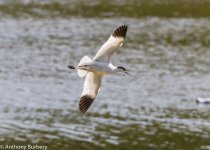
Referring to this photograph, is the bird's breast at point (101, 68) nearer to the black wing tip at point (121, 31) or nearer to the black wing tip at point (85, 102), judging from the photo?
the black wing tip at point (121, 31)

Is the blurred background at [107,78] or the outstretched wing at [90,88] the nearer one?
the outstretched wing at [90,88]

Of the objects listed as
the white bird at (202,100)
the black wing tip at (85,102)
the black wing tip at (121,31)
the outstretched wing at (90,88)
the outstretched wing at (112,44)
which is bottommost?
the black wing tip at (85,102)

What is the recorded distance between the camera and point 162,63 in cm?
4909

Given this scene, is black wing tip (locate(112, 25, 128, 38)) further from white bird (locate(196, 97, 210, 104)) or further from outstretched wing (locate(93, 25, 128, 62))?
white bird (locate(196, 97, 210, 104))

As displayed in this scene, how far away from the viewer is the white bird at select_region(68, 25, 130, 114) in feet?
44.0

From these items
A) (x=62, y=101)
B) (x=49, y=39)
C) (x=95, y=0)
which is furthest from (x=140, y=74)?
(x=95, y=0)

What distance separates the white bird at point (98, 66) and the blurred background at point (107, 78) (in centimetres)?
1732

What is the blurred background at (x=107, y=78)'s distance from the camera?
→ 34062mm

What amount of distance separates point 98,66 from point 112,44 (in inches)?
28.3

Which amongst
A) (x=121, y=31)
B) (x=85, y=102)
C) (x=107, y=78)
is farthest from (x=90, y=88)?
(x=107, y=78)

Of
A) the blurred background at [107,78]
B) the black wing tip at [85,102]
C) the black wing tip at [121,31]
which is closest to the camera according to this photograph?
the black wing tip at [121,31]

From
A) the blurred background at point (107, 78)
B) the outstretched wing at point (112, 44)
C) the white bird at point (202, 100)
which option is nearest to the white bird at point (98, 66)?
the outstretched wing at point (112, 44)

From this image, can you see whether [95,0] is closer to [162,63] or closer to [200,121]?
[162,63]

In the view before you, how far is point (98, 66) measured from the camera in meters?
13.5
